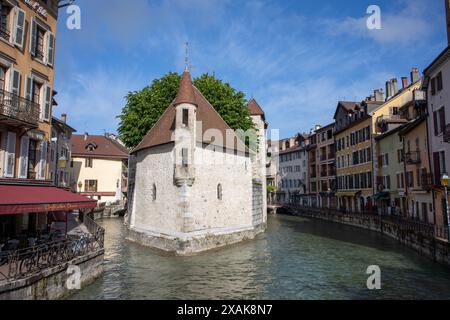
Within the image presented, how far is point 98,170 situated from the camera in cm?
5062

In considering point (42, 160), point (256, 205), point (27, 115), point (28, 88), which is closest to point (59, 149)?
point (42, 160)

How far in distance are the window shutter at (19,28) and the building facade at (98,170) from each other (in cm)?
3547

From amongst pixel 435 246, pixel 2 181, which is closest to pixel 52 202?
pixel 2 181

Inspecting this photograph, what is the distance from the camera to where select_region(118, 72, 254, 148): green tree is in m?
30.1

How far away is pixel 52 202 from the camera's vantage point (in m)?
13.2

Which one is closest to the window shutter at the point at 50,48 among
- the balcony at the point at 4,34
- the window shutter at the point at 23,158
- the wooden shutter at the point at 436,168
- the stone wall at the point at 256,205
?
the balcony at the point at 4,34

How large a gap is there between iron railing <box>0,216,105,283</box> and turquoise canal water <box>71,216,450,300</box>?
154cm

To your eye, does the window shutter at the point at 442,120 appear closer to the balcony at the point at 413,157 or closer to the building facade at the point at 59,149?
the balcony at the point at 413,157

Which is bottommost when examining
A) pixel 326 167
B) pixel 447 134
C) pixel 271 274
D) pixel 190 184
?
pixel 271 274

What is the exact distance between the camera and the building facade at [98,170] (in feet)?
162

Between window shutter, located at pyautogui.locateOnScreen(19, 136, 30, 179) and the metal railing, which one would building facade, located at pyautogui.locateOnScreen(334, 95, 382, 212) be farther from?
window shutter, located at pyautogui.locateOnScreen(19, 136, 30, 179)

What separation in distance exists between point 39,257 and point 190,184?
11449 mm

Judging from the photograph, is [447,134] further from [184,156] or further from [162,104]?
[162,104]

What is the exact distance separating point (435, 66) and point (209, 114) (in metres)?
15.4
